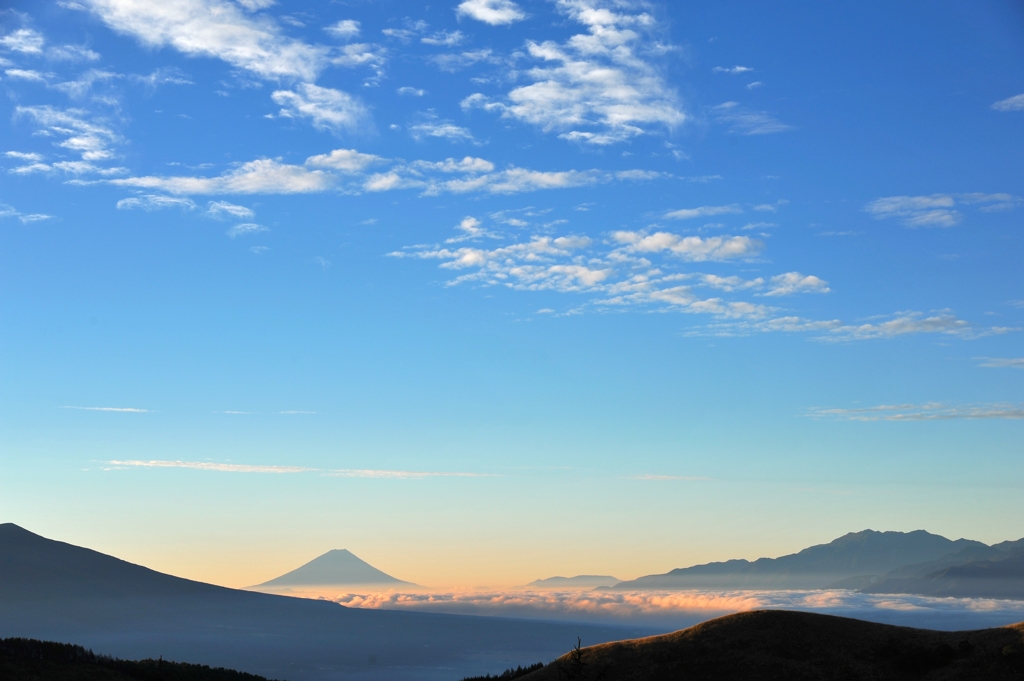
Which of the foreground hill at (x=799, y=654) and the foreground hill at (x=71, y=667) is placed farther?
the foreground hill at (x=71, y=667)

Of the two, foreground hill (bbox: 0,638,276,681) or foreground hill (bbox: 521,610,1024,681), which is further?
foreground hill (bbox: 0,638,276,681)

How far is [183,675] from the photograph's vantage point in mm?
124438

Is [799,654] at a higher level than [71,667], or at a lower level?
higher

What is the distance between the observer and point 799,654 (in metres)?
82.8

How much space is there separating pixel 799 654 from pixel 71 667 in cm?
7447

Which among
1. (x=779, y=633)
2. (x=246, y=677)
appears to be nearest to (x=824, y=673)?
(x=779, y=633)

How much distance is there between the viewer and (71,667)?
3957 inches

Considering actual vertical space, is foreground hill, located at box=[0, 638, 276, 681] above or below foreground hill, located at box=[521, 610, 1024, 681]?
below

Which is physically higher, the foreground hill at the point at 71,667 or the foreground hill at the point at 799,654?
the foreground hill at the point at 799,654

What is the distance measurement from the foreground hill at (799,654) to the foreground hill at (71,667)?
40561mm

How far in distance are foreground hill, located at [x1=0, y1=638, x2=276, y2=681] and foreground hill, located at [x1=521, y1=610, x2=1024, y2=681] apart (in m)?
40.6

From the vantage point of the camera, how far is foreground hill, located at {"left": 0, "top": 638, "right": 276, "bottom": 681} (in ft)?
313

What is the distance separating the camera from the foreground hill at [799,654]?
78.2 meters

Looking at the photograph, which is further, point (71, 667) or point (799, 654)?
point (71, 667)
